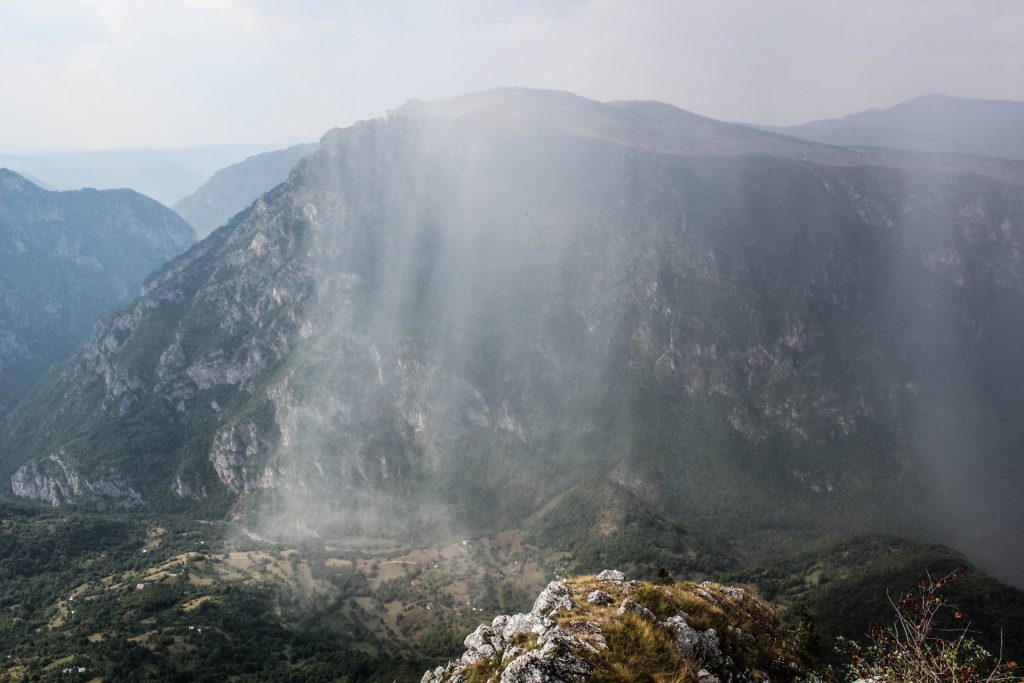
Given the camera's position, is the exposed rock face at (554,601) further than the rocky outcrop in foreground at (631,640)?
Yes

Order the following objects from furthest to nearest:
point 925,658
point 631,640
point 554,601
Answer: point 554,601
point 631,640
point 925,658

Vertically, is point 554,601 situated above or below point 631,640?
below

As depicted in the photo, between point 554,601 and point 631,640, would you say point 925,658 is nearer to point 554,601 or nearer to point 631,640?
point 631,640

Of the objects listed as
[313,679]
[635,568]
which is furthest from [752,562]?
[313,679]

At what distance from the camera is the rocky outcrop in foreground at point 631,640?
1303 inches

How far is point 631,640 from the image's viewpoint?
1390 inches

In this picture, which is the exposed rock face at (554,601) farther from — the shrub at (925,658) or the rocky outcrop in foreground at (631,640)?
the shrub at (925,658)

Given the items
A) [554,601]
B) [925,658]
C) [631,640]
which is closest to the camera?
[925,658]

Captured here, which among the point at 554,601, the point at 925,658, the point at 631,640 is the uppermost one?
the point at 925,658

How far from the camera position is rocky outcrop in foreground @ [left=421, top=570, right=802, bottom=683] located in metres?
33.1

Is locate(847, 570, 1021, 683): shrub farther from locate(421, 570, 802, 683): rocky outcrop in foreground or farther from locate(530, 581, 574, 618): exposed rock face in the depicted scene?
locate(530, 581, 574, 618): exposed rock face

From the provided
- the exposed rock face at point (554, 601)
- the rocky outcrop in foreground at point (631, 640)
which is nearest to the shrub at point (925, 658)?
the rocky outcrop in foreground at point (631, 640)

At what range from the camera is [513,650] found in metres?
39.0

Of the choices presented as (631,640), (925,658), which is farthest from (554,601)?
(925,658)
